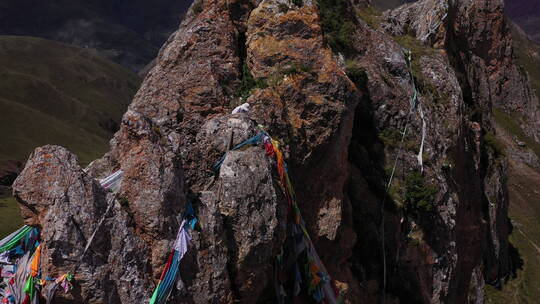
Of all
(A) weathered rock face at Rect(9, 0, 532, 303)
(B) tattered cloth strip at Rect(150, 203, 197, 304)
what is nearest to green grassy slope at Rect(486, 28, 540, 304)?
(A) weathered rock face at Rect(9, 0, 532, 303)

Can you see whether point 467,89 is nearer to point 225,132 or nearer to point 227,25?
point 227,25

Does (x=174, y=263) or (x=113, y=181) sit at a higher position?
(x=113, y=181)

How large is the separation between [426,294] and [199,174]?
12.6 meters

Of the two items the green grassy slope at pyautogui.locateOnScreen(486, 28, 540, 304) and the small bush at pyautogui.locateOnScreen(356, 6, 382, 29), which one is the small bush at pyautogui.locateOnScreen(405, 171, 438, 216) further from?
the green grassy slope at pyautogui.locateOnScreen(486, 28, 540, 304)

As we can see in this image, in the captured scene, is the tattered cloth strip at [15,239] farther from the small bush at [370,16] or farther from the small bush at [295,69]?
the small bush at [370,16]

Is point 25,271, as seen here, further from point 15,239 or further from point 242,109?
point 242,109

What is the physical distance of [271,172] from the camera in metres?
14.4

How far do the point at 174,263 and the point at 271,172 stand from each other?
4.04 meters

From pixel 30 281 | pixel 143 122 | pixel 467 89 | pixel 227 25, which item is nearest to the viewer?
pixel 30 281

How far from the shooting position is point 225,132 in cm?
1462

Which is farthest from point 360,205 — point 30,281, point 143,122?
point 30,281

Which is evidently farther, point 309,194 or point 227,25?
point 227,25

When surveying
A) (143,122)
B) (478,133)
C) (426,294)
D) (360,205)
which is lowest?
(426,294)

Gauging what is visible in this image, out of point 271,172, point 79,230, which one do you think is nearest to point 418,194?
point 271,172
